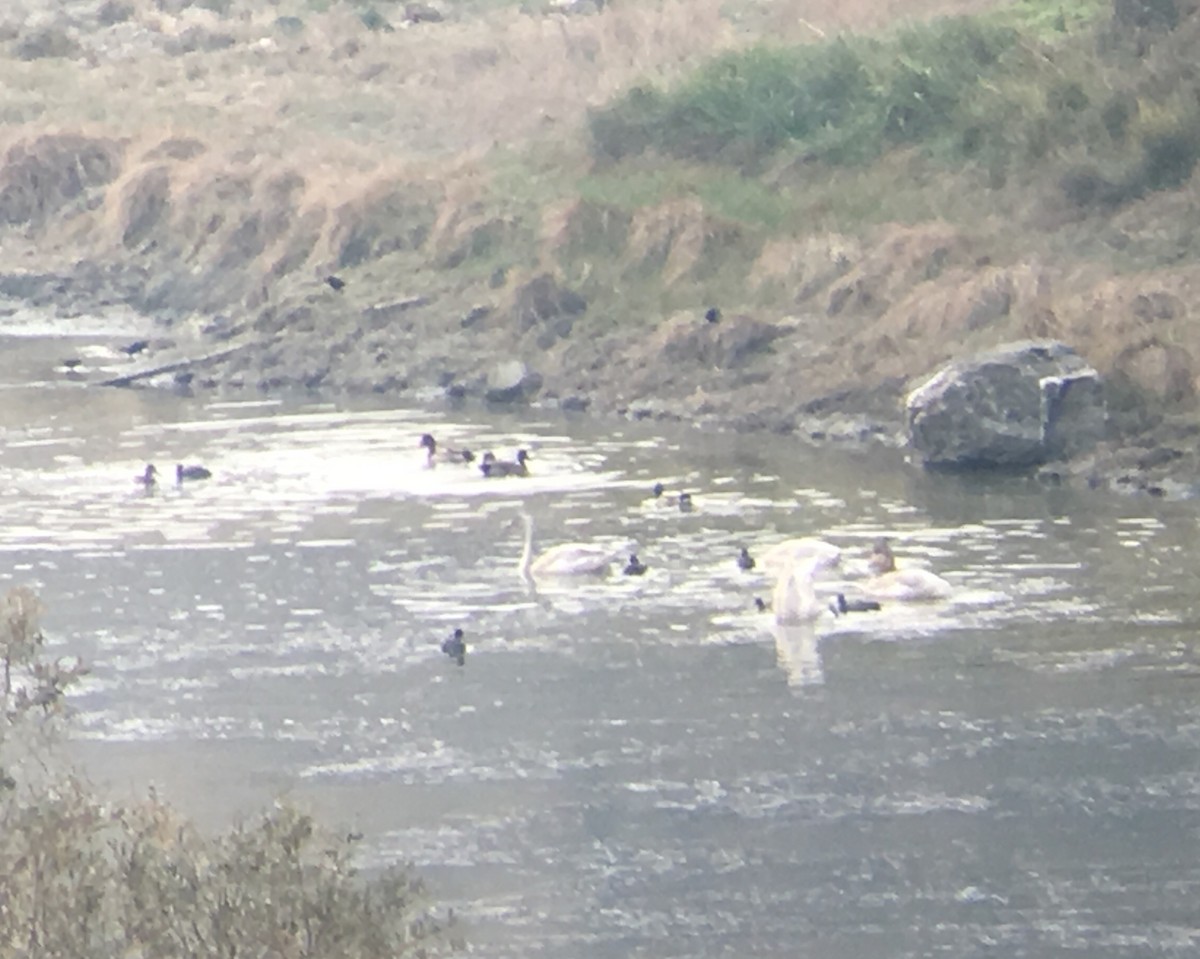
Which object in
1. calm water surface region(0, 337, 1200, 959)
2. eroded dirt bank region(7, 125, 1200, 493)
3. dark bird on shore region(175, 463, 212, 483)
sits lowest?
calm water surface region(0, 337, 1200, 959)

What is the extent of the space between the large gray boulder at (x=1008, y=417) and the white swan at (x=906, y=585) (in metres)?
5.75

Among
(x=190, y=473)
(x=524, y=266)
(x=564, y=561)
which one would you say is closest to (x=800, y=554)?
(x=564, y=561)

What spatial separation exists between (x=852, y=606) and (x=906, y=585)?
411mm

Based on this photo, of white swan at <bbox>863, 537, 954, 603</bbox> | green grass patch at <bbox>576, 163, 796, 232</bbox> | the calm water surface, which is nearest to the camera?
the calm water surface

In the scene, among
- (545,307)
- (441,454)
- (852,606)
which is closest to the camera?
(852,606)

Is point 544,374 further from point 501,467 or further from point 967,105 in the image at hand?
point 967,105

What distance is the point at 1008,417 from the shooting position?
2634 cm

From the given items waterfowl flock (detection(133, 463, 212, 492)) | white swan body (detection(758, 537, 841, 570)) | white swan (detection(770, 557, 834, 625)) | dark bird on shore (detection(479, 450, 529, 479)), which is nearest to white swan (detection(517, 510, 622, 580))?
white swan body (detection(758, 537, 841, 570))

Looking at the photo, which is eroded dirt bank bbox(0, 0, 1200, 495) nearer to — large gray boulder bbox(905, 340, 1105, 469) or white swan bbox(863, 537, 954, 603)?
large gray boulder bbox(905, 340, 1105, 469)

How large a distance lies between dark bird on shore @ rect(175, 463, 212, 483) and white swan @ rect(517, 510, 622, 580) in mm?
5593

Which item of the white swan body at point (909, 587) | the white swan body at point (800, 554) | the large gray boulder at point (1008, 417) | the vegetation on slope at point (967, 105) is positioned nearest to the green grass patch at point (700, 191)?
the vegetation on slope at point (967, 105)

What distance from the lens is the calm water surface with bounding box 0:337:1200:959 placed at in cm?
1365

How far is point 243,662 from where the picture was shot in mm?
18734

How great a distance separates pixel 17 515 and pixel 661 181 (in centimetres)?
1436
